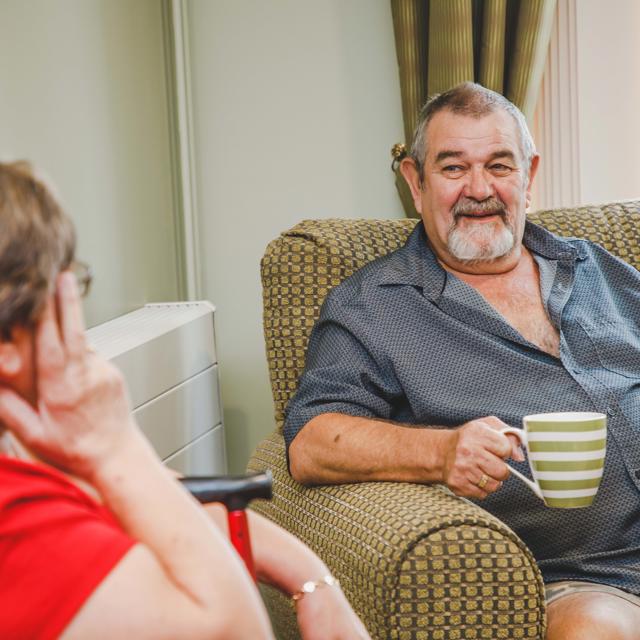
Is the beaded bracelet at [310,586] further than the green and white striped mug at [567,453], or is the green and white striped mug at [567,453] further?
the green and white striped mug at [567,453]

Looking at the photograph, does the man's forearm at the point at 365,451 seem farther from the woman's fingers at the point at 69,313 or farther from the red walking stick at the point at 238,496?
the woman's fingers at the point at 69,313

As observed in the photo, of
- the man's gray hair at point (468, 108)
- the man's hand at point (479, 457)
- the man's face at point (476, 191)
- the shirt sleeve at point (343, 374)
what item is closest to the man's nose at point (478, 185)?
the man's face at point (476, 191)

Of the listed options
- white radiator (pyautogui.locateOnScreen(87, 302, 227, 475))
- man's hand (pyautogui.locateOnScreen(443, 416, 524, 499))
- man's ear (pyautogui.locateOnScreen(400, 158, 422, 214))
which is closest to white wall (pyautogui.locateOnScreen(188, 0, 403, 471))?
white radiator (pyautogui.locateOnScreen(87, 302, 227, 475))

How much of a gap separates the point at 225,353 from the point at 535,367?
1.23 m

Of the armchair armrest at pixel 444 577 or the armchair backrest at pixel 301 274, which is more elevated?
the armchair backrest at pixel 301 274

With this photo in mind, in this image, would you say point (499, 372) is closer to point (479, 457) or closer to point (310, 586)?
point (479, 457)

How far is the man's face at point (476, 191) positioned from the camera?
2.02 metres

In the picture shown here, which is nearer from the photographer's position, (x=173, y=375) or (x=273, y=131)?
(x=173, y=375)

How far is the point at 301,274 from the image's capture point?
2049 mm

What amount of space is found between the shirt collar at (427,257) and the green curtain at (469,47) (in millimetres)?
501

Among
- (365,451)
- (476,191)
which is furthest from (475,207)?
(365,451)

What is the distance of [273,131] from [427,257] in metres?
0.94

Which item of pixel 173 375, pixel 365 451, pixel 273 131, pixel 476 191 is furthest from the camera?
pixel 273 131

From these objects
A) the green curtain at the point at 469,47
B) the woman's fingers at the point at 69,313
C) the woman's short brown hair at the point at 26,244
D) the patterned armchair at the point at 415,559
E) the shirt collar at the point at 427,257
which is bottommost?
the patterned armchair at the point at 415,559
